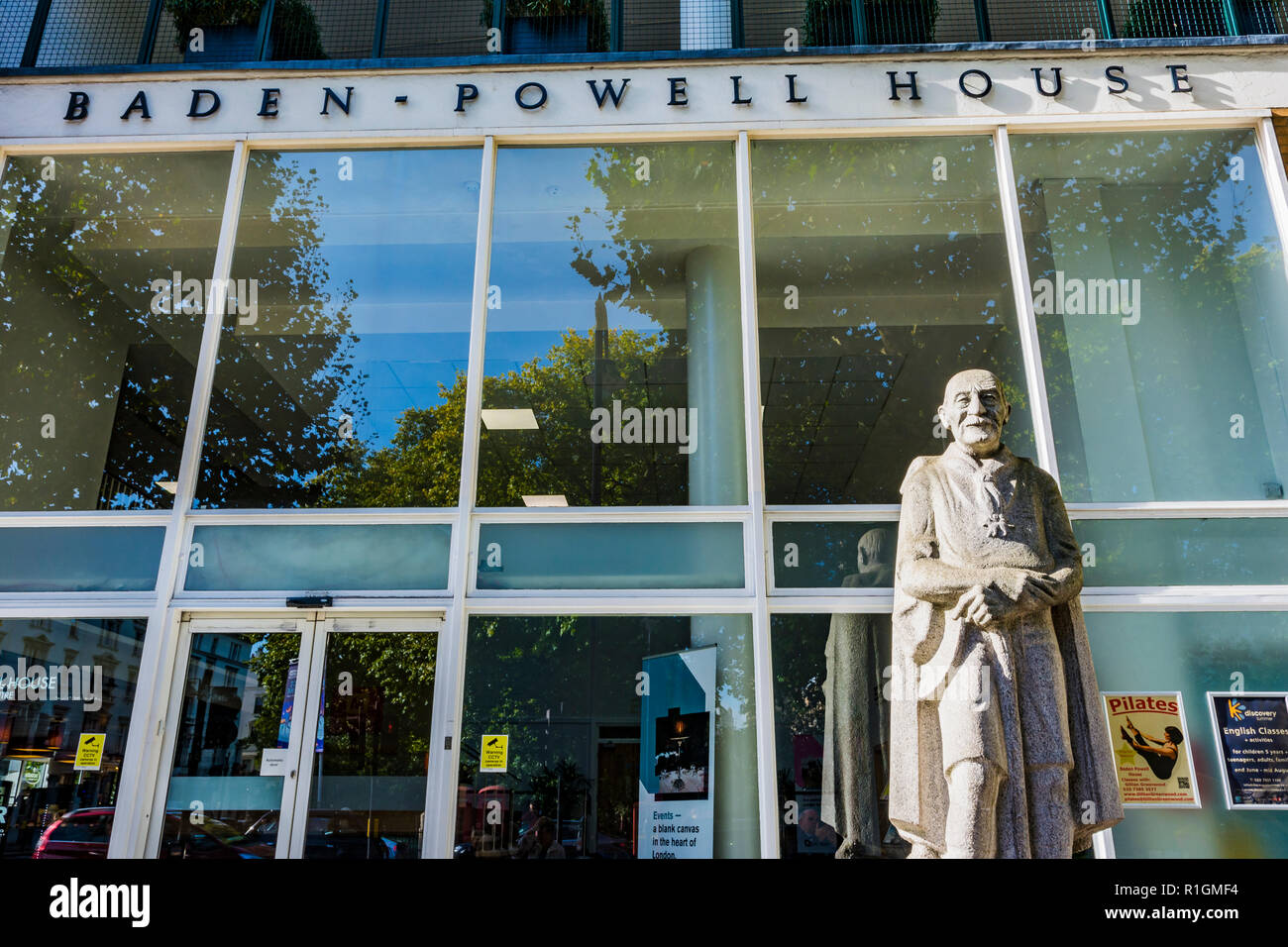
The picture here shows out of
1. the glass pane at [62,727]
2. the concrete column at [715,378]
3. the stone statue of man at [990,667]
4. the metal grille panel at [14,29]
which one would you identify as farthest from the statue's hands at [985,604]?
the metal grille panel at [14,29]

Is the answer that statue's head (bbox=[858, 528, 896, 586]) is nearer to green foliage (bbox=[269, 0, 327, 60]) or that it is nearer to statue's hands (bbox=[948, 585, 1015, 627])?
statue's hands (bbox=[948, 585, 1015, 627])

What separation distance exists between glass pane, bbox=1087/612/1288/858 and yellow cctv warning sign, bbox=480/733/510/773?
12.6 feet

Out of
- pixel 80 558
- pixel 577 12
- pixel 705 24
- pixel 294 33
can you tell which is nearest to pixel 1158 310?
pixel 705 24

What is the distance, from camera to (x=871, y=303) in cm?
712

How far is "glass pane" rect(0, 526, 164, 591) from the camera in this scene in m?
6.35

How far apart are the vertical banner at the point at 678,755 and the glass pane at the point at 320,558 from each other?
5.55 feet

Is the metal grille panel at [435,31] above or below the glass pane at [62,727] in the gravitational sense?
above

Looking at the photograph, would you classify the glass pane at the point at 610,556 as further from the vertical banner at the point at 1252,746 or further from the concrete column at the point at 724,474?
the vertical banner at the point at 1252,746

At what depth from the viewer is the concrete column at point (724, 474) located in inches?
228

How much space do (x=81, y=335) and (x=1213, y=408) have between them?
29.1ft

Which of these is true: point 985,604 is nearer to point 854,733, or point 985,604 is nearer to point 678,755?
point 854,733

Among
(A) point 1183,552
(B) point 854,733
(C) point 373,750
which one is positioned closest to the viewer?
(B) point 854,733

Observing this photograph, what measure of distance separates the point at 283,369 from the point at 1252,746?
725 cm
